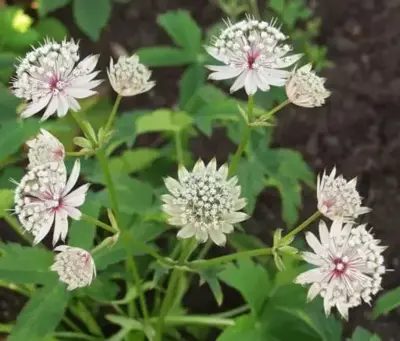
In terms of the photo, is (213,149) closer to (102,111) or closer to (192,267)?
(102,111)

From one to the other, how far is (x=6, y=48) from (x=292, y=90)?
2.77 feet

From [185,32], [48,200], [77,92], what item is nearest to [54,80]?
[77,92]

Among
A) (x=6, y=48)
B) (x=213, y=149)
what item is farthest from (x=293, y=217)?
(x=6, y=48)

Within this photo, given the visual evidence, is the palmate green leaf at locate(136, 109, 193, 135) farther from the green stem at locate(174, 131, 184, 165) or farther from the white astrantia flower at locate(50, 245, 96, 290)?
the white astrantia flower at locate(50, 245, 96, 290)

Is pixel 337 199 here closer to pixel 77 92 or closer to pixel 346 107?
pixel 77 92

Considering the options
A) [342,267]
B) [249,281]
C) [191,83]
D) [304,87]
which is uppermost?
[304,87]

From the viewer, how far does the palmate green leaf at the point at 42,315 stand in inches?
39.3

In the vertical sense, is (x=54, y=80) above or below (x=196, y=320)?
above

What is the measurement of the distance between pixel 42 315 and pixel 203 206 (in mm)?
342

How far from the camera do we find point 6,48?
151 cm

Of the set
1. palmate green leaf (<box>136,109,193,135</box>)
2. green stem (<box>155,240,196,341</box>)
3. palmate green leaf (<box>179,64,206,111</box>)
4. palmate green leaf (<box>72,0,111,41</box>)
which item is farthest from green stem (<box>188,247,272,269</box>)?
palmate green leaf (<box>72,0,111,41</box>)

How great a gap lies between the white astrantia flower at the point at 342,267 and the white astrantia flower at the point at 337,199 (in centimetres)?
3

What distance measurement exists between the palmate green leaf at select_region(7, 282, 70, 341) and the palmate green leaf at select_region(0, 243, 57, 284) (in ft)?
0.07

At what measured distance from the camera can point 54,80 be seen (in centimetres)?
82
